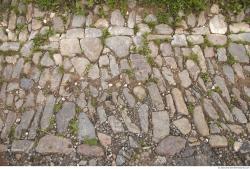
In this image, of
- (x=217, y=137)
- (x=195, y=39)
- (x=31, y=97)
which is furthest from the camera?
(x=195, y=39)

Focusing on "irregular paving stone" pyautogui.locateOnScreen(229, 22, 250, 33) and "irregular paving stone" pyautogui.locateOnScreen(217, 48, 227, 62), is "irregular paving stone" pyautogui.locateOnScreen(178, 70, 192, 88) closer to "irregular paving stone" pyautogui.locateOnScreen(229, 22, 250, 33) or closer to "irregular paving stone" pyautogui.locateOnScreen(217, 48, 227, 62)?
"irregular paving stone" pyautogui.locateOnScreen(217, 48, 227, 62)

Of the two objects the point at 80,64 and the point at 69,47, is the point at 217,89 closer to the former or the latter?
the point at 80,64

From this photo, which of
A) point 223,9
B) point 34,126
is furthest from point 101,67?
point 223,9

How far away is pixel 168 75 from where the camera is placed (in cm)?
579

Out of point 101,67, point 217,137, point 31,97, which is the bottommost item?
point 217,137

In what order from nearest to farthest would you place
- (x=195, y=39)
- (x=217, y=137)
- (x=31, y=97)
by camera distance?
(x=217, y=137)
(x=31, y=97)
(x=195, y=39)

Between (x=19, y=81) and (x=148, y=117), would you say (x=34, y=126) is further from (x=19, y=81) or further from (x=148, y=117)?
(x=148, y=117)

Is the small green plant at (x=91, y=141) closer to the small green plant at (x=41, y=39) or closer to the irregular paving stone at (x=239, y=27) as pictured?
the small green plant at (x=41, y=39)

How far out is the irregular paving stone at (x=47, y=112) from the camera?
5434 mm

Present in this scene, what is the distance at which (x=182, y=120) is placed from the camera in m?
5.41

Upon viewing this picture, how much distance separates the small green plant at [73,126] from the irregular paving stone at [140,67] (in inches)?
46.3

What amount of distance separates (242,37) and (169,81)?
1.56 meters

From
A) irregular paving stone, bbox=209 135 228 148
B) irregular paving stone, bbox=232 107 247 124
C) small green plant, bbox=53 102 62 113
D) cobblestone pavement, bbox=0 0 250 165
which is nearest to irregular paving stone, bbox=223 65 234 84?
cobblestone pavement, bbox=0 0 250 165

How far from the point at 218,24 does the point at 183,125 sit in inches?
79.4
